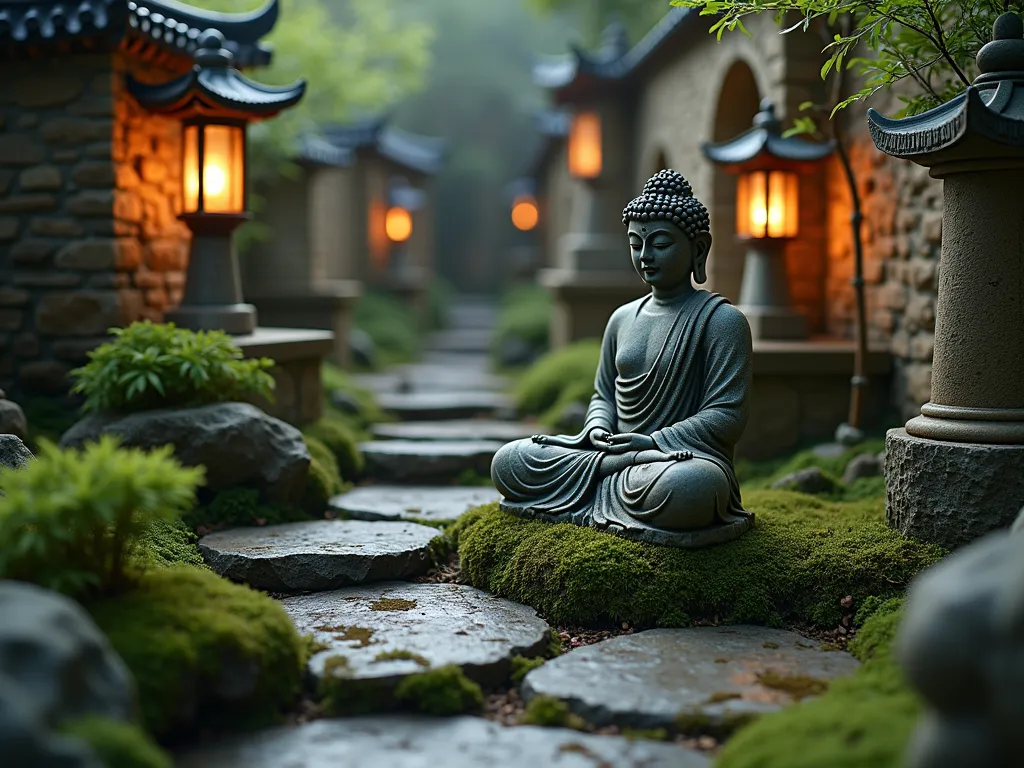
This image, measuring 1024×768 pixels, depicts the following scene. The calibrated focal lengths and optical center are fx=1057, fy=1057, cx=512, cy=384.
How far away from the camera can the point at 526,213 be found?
96.4ft

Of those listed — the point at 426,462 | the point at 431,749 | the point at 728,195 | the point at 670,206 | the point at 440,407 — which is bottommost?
the point at 431,749

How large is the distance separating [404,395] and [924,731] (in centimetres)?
1022

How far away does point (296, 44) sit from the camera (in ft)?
46.0

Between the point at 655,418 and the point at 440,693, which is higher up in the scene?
the point at 655,418

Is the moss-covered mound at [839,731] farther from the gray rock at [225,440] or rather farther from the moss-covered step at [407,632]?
the gray rock at [225,440]

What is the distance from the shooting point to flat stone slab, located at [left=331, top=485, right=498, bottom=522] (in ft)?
24.2

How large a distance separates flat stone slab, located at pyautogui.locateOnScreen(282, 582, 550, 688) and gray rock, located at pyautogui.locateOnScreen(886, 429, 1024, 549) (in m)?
2.10

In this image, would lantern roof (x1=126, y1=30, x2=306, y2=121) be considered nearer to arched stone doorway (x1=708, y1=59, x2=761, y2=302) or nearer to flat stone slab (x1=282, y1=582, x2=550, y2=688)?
flat stone slab (x1=282, y1=582, x2=550, y2=688)

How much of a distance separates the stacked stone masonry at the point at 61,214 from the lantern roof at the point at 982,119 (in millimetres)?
5676

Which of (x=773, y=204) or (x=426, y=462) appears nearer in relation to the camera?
(x=426, y=462)

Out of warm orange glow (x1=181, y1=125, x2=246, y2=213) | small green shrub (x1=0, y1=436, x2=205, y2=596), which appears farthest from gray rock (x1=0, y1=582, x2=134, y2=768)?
warm orange glow (x1=181, y1=125, x2=246, y2=213)

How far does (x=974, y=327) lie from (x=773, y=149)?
3508mm

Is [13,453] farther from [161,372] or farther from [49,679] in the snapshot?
[49,679]

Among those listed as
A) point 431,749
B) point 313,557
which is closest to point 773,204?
point 313,557
